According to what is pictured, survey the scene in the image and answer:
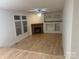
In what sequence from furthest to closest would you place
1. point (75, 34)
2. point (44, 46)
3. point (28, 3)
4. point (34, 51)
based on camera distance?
1. point (44, 46)
2. point (34, 51)
3. point (28, 3)
4. point (75, 34)

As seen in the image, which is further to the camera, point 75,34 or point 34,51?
point 34,51

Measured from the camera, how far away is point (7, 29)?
17.6 feet

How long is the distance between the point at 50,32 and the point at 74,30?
857 cm

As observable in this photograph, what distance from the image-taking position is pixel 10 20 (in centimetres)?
571

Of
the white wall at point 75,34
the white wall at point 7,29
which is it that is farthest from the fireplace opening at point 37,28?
the white wall at point 75,34

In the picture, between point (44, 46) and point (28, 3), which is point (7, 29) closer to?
point (44, 46)

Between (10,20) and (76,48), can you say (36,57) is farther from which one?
(10,20)

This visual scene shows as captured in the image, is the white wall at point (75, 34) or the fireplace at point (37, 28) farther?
the fireplace at point (37, 28)

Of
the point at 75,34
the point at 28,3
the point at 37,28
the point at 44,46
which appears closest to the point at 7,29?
the point at 44,46

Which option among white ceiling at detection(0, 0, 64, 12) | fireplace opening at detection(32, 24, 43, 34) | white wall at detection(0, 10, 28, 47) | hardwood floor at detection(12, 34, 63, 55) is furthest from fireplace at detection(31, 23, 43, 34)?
white ceiling at detection(0, 0, 64, 12)

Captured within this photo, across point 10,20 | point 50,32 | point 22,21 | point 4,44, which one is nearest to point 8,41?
point 4,44

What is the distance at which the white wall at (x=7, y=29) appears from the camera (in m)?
4.92

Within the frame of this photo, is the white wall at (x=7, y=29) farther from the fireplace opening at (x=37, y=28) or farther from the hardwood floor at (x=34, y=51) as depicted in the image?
the fireplace opening at (x=37, y=28)

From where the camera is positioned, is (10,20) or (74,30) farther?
(10,20)
